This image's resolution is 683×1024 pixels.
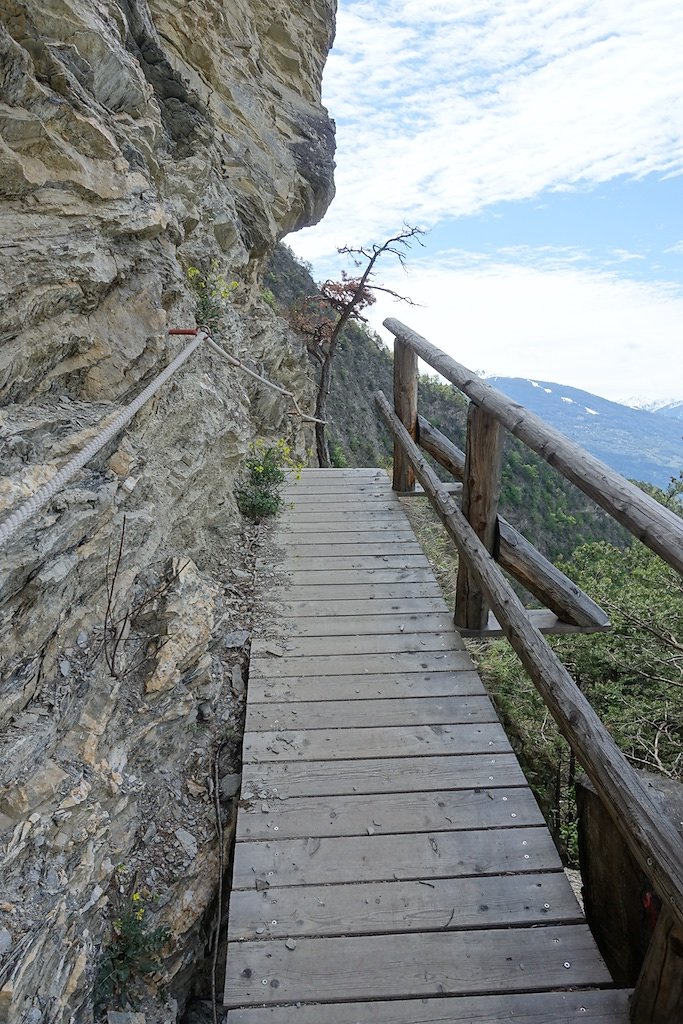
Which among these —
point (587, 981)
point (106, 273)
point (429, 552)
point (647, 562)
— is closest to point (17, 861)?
point (587, 981)

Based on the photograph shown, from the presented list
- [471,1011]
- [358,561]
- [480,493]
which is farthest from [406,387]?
[471,1011]

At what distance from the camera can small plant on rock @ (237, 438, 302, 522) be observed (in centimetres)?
491

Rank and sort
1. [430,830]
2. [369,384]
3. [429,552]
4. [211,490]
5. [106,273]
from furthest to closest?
[369,384] < [429,552] < [211,490] < [106,273] < [430,830]

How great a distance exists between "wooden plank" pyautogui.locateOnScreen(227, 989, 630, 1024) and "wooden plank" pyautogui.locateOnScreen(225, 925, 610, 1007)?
27 mm

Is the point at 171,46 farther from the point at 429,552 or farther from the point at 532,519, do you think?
the point at 532,519

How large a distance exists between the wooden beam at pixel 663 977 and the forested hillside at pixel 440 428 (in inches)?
802

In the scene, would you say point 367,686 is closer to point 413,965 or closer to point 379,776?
point 379,776

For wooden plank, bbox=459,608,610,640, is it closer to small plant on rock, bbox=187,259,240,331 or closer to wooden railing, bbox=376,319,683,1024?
wooden railing, bbox=376,319,683,1024

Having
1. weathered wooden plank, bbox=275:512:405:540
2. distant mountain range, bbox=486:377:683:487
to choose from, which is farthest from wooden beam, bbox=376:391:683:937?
distant mountain range, bbox=486:377:683:487

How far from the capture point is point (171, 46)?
5750 millimetres

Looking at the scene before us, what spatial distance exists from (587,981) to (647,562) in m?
6.89

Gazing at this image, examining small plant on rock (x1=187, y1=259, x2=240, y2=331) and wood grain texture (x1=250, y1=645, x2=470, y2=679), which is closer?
wood grain texture (x1=250, y1=645, x2=470, y2=679)

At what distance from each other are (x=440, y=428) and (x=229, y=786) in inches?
1033

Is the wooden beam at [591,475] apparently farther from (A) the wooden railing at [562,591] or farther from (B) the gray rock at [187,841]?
(B) the gray rock at [187,841]
